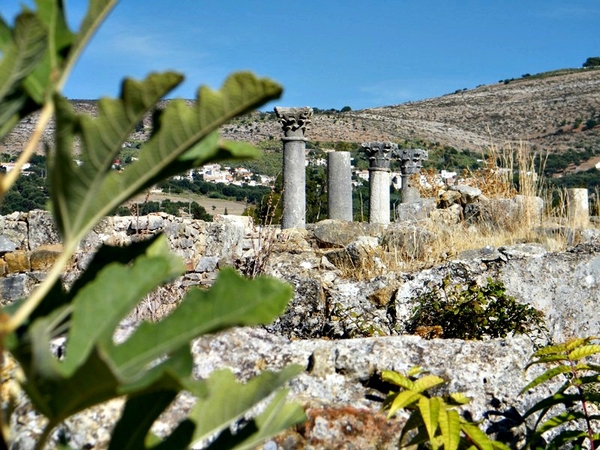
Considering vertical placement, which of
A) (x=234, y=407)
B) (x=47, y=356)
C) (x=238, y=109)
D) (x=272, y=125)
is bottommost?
(x=234, y=407)

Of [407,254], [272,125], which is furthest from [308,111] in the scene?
[272,125]

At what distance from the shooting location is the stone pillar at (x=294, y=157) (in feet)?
46.4

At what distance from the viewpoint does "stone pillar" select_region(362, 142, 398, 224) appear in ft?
55.7

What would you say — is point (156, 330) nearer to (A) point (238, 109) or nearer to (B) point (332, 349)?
(A) point (238, 109)

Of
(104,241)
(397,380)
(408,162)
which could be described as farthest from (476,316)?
(408,162)

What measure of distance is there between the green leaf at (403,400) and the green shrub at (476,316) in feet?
7.65

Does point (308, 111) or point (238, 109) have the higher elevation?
point (308, 111)

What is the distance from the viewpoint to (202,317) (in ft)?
Answer: 2.29

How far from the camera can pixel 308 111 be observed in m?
14.6

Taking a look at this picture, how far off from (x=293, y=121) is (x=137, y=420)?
13.6 metres

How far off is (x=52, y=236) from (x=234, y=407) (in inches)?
328

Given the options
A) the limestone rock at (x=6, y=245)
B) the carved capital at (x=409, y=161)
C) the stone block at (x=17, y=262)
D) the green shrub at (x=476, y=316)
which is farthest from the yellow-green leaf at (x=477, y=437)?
the carved capital at (x=409, y=161)

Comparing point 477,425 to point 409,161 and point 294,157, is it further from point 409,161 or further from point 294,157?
point 409,161

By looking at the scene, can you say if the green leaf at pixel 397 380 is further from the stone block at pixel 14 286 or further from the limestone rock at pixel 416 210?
the limestone rock at pixel 416 210
